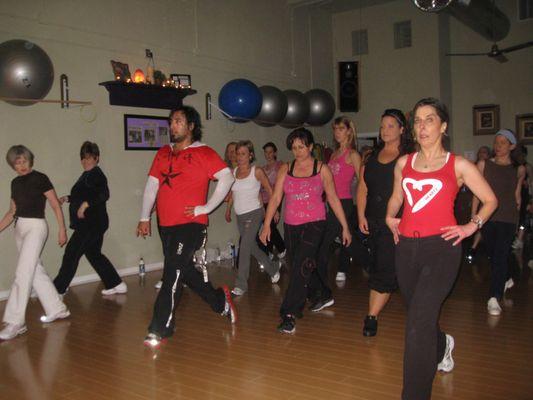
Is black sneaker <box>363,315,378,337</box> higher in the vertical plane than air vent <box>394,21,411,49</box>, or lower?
lower

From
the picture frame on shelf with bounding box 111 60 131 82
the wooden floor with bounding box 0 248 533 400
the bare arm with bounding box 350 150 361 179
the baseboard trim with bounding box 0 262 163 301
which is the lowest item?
the wooden floor with bounding box 0 248 533 400

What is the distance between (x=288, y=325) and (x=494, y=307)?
5.70 feet

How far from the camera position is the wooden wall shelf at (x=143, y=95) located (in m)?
6.50

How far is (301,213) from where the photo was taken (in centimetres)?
399

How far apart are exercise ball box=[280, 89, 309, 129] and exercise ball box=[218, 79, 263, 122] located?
91cm

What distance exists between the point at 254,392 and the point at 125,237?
4.28 m

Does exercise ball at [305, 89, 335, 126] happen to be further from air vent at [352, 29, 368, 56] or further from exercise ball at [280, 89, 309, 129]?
air vent at [352, 29, 368, 56]

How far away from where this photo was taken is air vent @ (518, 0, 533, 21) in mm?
9438

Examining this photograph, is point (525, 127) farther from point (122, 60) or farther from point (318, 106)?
point (122, 60)

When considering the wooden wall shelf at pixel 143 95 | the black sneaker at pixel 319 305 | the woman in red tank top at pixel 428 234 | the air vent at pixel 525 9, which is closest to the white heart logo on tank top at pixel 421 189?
the woman in red tank top at pixel 428 234

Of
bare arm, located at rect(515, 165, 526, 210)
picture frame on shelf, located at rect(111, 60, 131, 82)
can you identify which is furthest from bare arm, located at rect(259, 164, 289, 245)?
picture frame on shelf, located at rect(111, 60, 131, 82)

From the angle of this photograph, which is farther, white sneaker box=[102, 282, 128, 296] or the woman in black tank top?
white sneaker box=[102, 282, 128, 296]

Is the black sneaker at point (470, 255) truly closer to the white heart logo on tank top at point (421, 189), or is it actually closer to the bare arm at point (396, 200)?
the bare arm at point (396, 200)

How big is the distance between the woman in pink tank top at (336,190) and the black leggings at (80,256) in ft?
7.25
